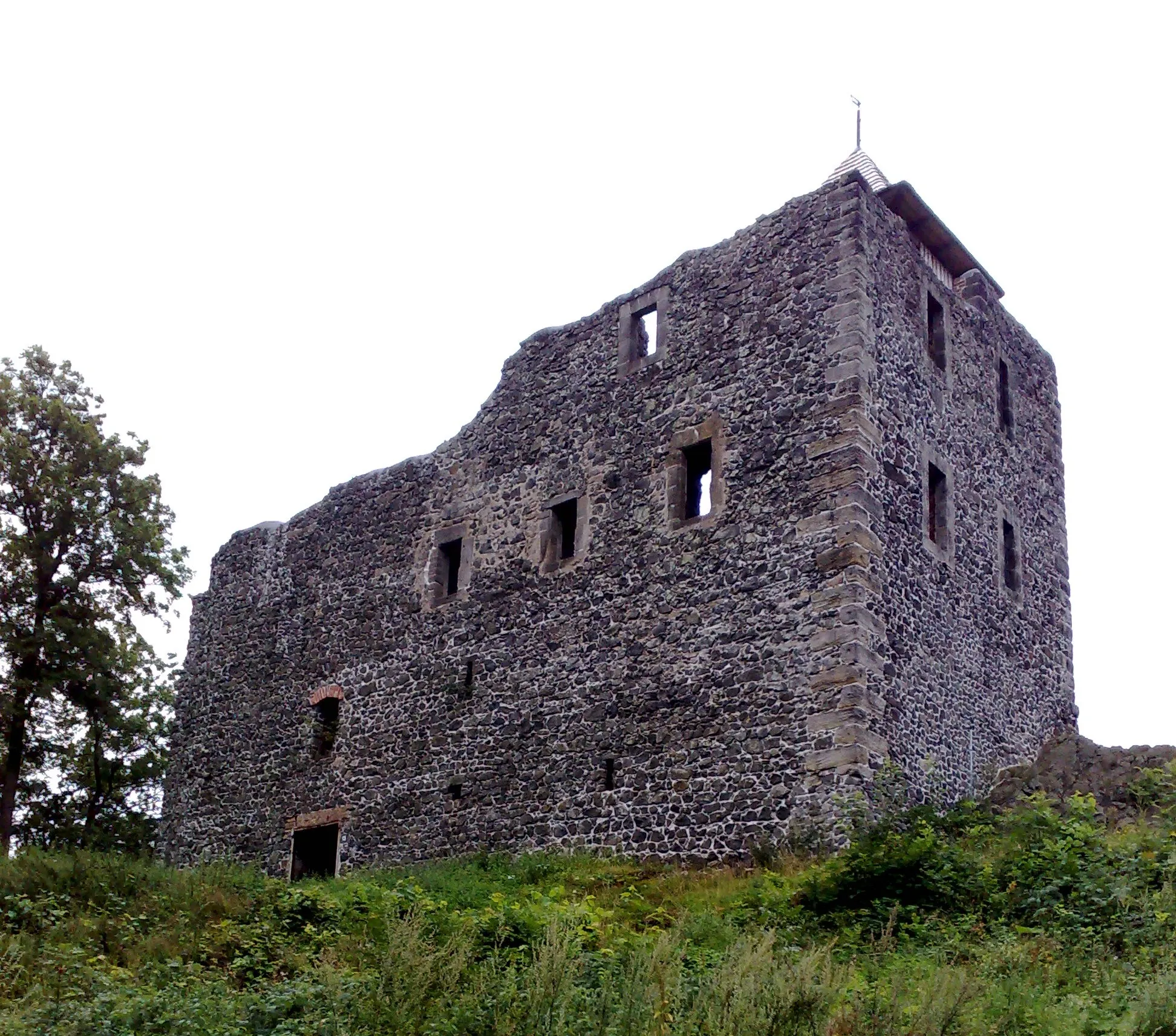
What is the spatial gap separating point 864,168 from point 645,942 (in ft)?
43.9

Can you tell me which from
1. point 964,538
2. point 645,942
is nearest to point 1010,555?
point 964,538

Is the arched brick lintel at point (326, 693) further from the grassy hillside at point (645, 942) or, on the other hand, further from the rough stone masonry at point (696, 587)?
the grassy hillside at point (645, 942)

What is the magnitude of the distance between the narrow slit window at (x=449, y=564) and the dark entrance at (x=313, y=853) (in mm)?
3894

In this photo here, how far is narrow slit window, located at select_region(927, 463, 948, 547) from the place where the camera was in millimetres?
17766

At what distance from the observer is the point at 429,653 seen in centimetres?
1983

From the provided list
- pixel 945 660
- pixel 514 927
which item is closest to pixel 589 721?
pixel 945 660

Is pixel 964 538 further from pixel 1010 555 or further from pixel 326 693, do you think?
pixel 326 693

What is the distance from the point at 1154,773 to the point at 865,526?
4.04 m

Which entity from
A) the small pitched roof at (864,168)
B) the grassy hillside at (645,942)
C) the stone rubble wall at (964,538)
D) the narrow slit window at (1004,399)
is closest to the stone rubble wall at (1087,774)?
the grassy hillside at (645,942)

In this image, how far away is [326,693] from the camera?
21047 millimetres

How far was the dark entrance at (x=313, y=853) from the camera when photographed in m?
20.2

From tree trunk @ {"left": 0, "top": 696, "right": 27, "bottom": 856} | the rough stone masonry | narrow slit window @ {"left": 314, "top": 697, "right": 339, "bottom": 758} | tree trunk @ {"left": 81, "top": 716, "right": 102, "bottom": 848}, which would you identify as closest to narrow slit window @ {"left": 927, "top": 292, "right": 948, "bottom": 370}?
the rough stone masonry

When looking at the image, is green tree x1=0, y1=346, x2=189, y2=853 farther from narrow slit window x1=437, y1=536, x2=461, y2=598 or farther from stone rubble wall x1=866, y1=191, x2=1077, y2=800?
stone rubble wall x1=866, y1=191, x2=1077, y2=800

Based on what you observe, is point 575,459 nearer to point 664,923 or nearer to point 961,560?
point 961,560
